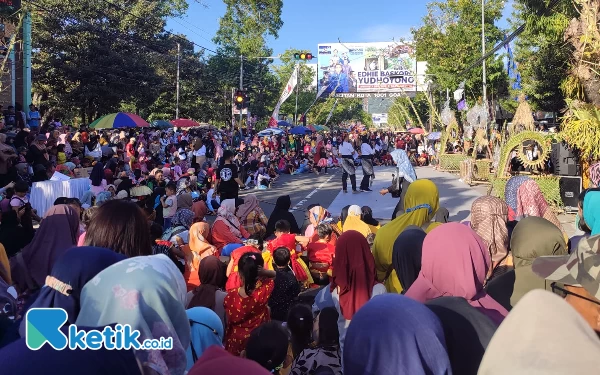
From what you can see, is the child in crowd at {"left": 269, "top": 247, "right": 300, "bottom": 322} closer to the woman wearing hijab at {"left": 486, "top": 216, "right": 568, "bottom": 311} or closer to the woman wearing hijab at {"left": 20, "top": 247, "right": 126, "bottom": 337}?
the woman wearing hijab at {"left": 486, "top": 216, "right": 568, "bottom": 311}

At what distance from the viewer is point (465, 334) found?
8.05 ft

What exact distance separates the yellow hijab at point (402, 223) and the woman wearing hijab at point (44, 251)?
2.78 meters

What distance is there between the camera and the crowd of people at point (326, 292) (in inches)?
68.3

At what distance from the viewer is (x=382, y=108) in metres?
109

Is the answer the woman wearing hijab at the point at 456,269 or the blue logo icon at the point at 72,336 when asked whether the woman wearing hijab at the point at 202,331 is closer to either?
the blue logo icon at the point at 72,336

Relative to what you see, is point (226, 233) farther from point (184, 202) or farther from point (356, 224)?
point (184, 202)

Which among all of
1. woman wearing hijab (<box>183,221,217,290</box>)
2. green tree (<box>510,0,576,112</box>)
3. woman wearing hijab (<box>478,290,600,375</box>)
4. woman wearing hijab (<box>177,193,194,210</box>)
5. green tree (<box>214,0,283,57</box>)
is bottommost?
woman wearing hijab (<box>183,221,217,290</box>)

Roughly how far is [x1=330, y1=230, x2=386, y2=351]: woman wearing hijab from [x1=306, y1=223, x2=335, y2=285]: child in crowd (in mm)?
2239

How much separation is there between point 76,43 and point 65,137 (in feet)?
42.8

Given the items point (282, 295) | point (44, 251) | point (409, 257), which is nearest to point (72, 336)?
point (409, 257)

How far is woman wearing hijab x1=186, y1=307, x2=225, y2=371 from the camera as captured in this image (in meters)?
3.19

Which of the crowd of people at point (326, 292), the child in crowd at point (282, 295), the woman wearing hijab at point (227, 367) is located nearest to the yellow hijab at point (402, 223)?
the crowd of people at point (326, 292)

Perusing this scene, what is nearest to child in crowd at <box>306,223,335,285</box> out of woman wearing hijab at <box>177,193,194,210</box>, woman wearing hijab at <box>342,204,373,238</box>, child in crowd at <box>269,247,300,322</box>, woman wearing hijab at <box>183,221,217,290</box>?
woman wearing hijab at <box>342,204,373,238</box>

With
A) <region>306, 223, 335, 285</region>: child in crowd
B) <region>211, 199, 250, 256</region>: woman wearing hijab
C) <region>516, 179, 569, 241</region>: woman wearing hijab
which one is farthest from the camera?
<region>211, 199, 250, 256</region>: woman wearing hijab
